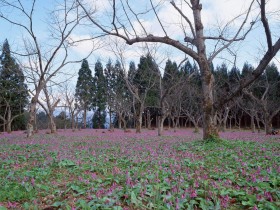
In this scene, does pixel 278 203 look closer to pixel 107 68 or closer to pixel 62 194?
pixel 62 194

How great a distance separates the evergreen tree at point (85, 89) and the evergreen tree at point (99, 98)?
132 centimetres

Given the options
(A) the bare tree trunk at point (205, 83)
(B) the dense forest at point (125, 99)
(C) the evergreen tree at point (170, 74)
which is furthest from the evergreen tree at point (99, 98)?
(A) the bare tree trunk at point (205, 83)

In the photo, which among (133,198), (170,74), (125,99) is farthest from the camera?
(125,99)

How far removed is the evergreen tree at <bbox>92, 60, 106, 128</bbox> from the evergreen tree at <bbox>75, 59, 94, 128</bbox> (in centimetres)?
132

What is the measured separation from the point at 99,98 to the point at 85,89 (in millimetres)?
4244

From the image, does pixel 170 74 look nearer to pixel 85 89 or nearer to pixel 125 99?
pixel 125 99

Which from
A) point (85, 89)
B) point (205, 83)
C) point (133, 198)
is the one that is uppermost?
point (85, 89)

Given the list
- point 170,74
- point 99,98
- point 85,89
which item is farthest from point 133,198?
point 99,98

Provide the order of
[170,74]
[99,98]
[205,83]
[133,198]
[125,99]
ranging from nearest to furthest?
1. [133,198]
2. [205,83]
3. [170,74]
4. [125,99]
5. [99,98]

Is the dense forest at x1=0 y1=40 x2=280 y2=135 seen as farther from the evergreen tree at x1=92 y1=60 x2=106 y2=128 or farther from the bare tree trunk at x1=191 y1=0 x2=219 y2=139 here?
the bare tree trunk at x1=191 y1=0 x2=219 y2=139

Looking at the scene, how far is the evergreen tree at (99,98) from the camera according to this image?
5828 centimetres

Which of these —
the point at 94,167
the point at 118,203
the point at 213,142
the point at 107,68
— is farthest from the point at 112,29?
the point at 107,68

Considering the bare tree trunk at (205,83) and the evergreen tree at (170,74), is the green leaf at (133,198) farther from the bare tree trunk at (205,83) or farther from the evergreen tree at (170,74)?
the evergreen tree at (170,74)

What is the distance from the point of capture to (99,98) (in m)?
58.6
